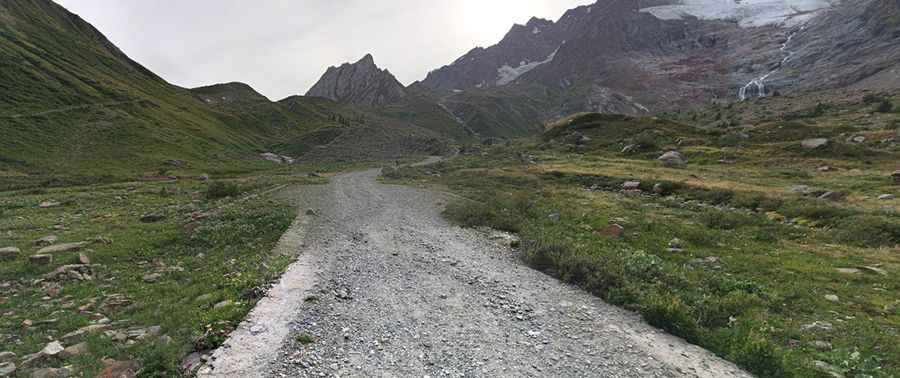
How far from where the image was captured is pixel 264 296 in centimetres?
1302

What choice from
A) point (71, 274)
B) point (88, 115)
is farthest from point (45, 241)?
point (88, 115)

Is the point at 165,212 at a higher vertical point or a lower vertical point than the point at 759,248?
higher

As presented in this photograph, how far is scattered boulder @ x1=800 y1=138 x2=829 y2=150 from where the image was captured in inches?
1812

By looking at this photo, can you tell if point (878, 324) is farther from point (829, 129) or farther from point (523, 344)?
point (829, 129)

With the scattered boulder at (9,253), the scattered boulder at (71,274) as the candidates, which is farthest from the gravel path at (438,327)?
the scattered boulder at (9,253)

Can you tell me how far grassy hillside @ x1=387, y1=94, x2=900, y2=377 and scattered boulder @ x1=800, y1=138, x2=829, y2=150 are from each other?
534 mm

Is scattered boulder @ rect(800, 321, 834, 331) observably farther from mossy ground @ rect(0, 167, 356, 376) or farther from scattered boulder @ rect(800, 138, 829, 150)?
scattered boulder @ rect(800, 138, 829, 150)

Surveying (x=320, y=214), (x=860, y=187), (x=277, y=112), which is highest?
(x=277, y=112)

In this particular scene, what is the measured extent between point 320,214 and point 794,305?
27112 millimetres

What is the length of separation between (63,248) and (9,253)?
1.65 metres

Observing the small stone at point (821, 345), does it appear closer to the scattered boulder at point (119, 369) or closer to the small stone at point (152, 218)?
the scattered boulder at point (119, 369)

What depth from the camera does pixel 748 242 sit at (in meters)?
20.4

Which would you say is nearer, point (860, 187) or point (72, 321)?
point (72, 321)

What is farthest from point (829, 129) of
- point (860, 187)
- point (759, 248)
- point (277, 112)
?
point (277, 112)
